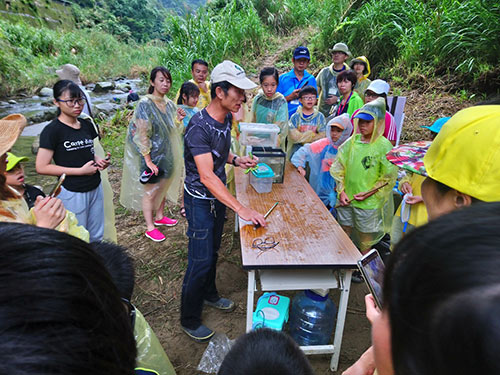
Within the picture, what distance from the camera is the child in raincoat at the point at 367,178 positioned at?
8.29ft

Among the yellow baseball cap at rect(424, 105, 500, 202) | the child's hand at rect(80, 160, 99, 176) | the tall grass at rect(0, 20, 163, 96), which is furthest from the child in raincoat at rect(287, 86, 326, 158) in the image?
the tall grass at rect(0, 20, 163, 96)

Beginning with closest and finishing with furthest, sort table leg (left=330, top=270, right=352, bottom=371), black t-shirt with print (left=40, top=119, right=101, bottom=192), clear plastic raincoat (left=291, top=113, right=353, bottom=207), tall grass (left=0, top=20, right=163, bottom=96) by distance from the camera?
table leg (left=330, top=270, right=352, bottom=371), black t-shirt with print (left=40, top=119, right=101, bottom=192), clear plastic raincoat (left=291, top=113, right=353, bottom=207), tall grass (left=0, top=20, right=163, bottom=96)

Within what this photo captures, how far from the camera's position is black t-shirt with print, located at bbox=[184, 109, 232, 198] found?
1998 millimetres

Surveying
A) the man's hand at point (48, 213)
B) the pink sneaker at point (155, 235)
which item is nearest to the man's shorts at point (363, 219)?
the pink sneaker at point (155, 235)

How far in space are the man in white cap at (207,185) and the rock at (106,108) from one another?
369 inches

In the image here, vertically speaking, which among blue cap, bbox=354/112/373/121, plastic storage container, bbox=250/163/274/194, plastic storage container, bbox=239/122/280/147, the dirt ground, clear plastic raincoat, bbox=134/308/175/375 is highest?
blue cap, bbox=354/112/373/121

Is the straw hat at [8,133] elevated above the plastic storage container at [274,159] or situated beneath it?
elevated above

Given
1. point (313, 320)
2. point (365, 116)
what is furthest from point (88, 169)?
point (365, 116)

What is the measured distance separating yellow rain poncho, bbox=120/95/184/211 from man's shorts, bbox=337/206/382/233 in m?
2.15

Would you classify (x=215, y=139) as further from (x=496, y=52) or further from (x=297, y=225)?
(x=496, y=52)

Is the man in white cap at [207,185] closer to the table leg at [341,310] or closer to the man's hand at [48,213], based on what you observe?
the table leg at [341,310]

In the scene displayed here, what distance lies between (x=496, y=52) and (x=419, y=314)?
20.2 feet

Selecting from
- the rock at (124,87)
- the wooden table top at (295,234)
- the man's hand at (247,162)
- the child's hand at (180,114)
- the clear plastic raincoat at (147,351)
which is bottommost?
the clear plastic raincoat at (147,351)

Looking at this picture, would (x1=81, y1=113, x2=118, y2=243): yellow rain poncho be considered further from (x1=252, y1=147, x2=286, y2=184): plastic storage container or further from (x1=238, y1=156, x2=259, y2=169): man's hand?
(x1=252, y1=147, x2=286, y2=184): plastic storage container
